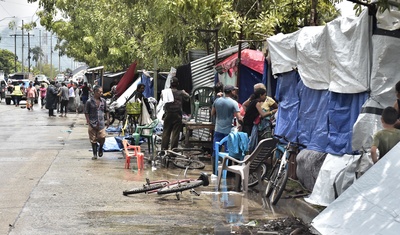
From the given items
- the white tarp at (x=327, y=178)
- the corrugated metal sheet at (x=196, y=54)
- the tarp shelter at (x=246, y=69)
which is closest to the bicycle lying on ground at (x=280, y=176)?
the white tarp at (x=327, y=178)

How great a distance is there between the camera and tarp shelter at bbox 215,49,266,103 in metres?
17.5

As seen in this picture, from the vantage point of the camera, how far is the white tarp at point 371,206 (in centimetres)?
725

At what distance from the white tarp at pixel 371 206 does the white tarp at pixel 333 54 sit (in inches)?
87.7

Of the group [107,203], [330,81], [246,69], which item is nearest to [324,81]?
[330,81]

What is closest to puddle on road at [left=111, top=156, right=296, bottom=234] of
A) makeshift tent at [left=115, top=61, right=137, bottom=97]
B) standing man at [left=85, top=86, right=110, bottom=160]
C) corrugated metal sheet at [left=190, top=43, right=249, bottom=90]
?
standing man at [left=85, top=86, right=110, bottom=160]

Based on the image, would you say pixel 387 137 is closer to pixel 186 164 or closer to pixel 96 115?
pixel 186 164

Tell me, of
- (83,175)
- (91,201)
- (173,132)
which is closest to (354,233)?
(91,201)

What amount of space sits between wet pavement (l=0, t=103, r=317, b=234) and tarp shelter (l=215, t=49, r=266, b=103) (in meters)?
2.18

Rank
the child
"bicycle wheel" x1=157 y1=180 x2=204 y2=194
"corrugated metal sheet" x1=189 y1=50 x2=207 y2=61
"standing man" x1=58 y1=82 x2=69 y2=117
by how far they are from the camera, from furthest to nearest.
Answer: "standing man" x1=58 y1=82 x2=69 y2=117 → "corrugated metal sheet" x1=189 y1=50 x2=207 y2=61 → "bicycle wheel" x1=157 y1=180 x2=204 y2=194 → the child

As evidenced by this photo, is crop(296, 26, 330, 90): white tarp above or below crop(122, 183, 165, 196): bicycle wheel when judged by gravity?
above

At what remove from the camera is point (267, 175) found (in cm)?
1377

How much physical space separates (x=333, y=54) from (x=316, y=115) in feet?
4.29

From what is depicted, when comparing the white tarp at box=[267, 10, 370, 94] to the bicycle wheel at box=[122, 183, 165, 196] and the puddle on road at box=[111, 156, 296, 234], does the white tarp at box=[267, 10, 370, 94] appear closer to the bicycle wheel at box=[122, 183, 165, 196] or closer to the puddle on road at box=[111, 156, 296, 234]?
the puddle on road at box=[111, 156, 296, 234]

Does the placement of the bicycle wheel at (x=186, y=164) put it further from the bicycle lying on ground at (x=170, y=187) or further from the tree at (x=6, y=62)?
the tree at (x=6, y=62)
